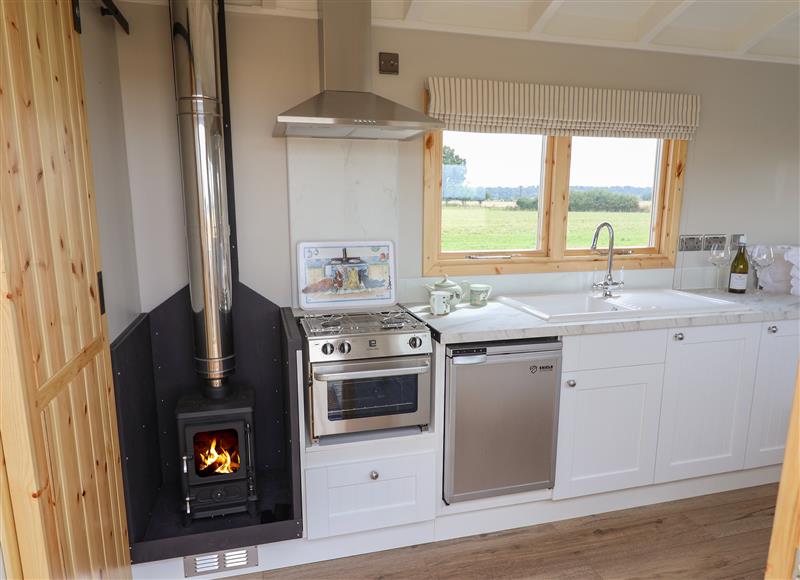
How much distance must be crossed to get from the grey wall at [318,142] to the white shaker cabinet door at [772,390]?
2.38 ft

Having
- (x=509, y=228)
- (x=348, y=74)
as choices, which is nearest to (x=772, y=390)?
(x=509, y=228)

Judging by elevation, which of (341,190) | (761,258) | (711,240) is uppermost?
(341,190)

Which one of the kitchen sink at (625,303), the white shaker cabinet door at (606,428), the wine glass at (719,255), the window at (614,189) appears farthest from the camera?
the wine glass at (719,255)

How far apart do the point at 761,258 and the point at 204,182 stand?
10.5ft

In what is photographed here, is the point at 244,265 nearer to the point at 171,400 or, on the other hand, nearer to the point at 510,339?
the point at 171,400

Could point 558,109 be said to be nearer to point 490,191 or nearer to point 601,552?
point 490,191

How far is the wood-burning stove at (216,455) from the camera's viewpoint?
7.09 feet

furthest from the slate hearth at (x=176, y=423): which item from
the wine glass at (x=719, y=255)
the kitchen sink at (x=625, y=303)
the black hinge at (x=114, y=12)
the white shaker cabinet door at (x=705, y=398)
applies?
the wine glass at (x=719, y=255)

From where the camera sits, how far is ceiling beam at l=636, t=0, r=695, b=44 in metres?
2.59

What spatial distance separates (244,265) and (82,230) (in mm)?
975

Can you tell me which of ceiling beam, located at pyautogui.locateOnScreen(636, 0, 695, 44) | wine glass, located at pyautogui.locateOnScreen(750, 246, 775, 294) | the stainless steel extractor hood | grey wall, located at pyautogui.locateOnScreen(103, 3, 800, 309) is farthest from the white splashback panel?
wine glass, located at pyautogui.locateOnScreen(750, 246, 775, 294)

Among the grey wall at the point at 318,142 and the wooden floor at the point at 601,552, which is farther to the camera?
the grey wall at the point at 318,142

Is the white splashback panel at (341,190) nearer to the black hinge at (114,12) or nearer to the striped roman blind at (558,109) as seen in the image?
the striped roman blind at (558,109)

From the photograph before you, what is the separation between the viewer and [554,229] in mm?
2982
